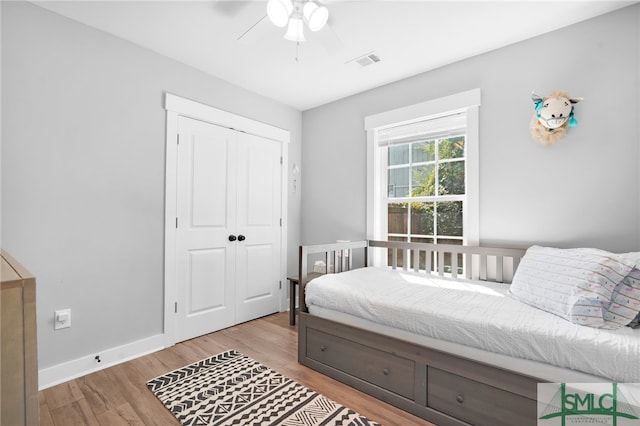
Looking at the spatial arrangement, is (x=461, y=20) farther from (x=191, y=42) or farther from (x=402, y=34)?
(x=191, y=42)

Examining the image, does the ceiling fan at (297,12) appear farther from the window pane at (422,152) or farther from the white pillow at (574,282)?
the white pillow at (574,282)

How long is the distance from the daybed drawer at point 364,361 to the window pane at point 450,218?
4.74 feet

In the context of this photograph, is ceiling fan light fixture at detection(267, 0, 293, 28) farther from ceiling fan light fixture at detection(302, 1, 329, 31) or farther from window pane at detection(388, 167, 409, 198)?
window pane at detection(388, 167, 409, 198)

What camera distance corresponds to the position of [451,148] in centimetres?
284

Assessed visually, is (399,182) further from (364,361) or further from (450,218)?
(364,361)

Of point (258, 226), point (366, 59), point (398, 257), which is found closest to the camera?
point (366, 59)

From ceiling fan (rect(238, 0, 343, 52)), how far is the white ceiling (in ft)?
0.04

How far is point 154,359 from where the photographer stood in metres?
2.40

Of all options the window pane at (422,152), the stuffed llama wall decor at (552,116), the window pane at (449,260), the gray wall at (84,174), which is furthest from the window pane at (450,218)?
the gray wall at (84,174)

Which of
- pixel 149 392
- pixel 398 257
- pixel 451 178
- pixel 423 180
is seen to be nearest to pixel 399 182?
pixel 423 180

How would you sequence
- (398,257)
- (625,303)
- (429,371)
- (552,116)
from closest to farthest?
1. (625,303)
2. (429,371)
3. (552,116)
4. (398,257)

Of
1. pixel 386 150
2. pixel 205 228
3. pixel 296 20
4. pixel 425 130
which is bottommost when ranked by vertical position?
pixel 205 228

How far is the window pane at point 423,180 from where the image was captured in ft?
9.71

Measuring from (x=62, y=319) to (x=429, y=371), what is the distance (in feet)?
7.93
